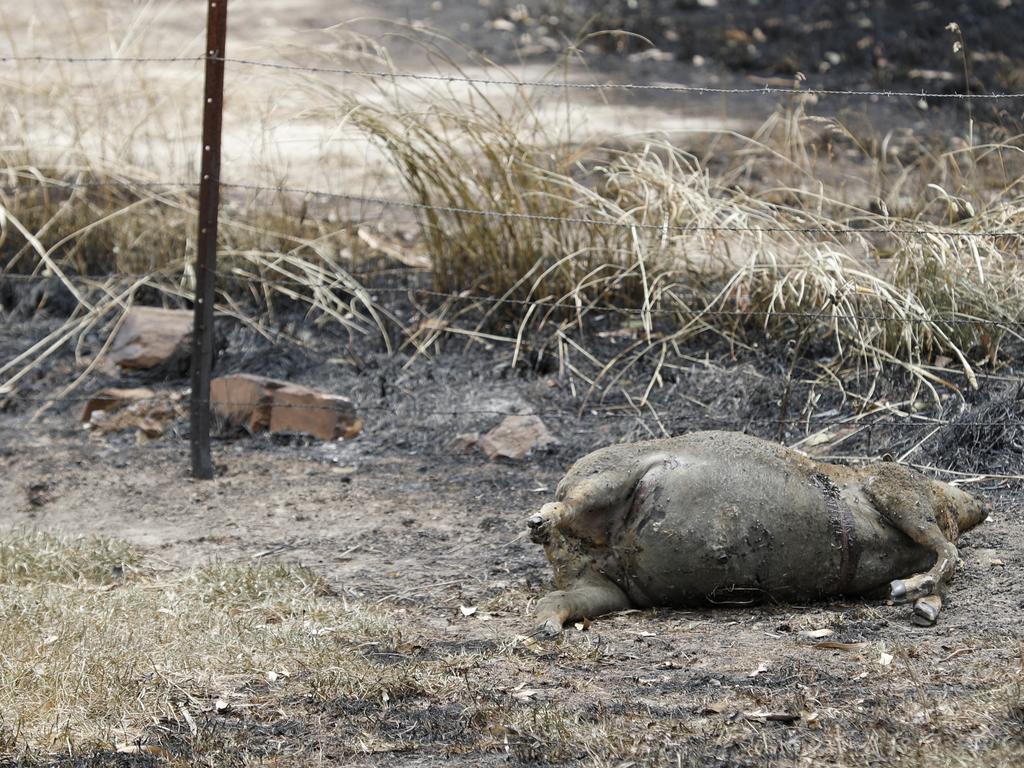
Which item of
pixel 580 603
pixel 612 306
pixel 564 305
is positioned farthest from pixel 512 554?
pixel 612 306

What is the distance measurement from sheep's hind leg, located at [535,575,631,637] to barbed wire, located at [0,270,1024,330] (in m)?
1.33

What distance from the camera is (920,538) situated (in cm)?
372

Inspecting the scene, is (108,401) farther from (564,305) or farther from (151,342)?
(564,305)

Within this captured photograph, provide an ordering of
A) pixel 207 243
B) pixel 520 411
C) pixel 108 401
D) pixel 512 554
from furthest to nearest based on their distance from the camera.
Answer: pixel 108 401, pixel 520 411, pixel 207 243, pixel 512 554

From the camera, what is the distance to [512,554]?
4.54 meters

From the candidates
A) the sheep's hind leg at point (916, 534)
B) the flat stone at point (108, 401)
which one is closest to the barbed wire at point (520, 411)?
the flat stone at point (108, 401)

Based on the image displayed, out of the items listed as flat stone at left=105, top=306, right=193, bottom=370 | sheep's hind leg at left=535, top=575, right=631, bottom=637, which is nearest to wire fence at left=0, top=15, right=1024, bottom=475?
flat stone at left=105, top=306, right=193, bottom=370

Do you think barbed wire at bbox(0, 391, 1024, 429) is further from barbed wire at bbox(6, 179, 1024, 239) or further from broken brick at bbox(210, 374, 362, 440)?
barbed wire at bbox(6, 179, 1024, 239)

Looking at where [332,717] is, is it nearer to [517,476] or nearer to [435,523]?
[435,523]

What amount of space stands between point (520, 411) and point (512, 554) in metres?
1.38

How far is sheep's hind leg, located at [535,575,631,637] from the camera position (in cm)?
367

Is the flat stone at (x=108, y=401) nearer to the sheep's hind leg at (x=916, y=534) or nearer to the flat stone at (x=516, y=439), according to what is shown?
the flat stone at (x=516, y=439)

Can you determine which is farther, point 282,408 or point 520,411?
point 282,408

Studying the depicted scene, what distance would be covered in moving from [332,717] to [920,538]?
170 centimetres
